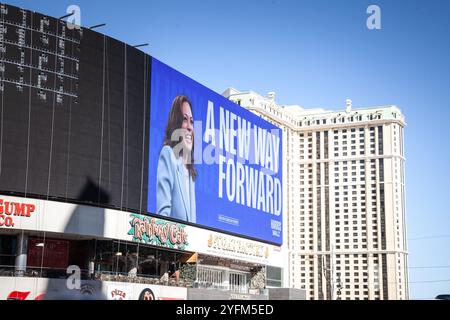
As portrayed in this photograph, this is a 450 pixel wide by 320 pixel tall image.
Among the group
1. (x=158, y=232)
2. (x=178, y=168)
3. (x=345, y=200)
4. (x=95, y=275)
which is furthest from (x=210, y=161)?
(x=345, y=200)

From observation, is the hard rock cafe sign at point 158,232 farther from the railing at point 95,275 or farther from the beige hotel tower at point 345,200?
the beige hotel tower at point 345,200

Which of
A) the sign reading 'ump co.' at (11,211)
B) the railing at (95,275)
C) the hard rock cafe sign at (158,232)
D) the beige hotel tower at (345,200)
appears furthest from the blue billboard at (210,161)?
the beige hotel tower at (345,200)

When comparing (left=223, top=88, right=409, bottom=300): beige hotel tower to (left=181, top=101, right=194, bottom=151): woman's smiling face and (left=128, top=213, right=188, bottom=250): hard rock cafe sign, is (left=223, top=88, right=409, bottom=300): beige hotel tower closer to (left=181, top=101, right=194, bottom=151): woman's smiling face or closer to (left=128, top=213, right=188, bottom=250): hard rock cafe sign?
(left=181, top=101, right=194, bottom=151): woman's smiling face

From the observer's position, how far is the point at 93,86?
6019 cm

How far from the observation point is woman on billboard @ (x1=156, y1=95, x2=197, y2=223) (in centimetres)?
6894

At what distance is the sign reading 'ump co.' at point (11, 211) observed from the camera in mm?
52719

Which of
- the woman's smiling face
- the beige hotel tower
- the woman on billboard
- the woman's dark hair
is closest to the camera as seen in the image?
the woman on billboard

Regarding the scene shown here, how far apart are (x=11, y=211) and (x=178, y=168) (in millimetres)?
21956

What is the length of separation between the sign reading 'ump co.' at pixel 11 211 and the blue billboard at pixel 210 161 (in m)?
15.0

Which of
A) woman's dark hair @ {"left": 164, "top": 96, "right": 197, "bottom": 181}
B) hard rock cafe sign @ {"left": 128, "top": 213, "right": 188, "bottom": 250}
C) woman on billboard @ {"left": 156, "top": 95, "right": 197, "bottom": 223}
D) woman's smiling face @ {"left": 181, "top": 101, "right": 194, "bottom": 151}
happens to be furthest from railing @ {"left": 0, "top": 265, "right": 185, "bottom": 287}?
woman's smiling face @ {"left": 181, "top": 101, "right": 194, "bottom": 151}

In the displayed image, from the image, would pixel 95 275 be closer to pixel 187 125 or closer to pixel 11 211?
pixel 11 211

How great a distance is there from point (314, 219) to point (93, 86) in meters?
123
